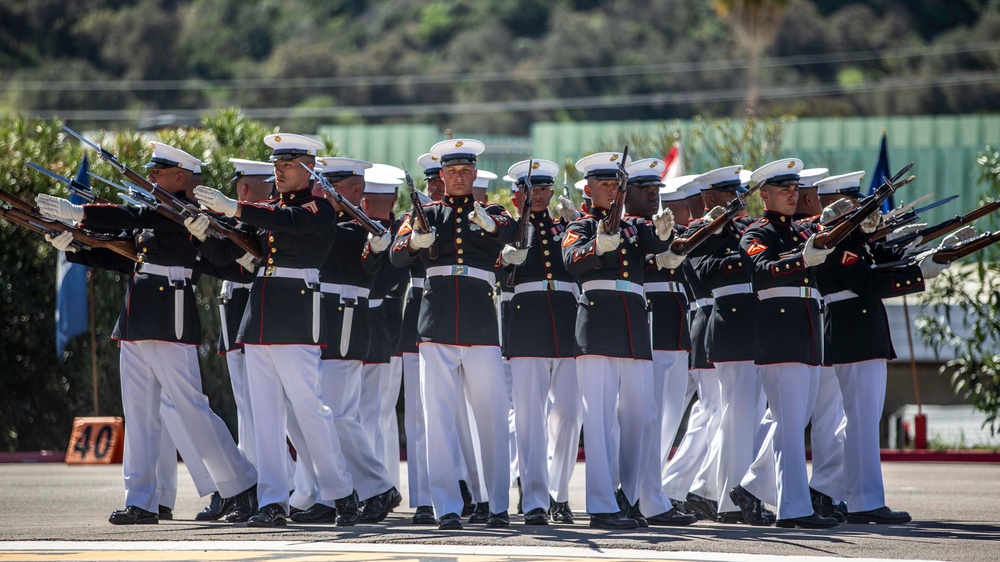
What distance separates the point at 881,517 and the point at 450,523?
2.78m

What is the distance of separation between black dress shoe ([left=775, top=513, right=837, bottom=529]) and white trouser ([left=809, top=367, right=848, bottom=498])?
2.62ft

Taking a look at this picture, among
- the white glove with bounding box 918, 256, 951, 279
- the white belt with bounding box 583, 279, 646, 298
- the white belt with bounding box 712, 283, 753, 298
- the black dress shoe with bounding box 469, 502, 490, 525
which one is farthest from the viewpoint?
the white glove with bounding box 918, 256, 951, 279

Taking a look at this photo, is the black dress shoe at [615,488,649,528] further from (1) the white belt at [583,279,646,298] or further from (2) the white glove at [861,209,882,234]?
(2) the white glove at [861,209,882,234]

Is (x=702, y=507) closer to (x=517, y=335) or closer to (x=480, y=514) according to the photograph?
(x=480, y=514)

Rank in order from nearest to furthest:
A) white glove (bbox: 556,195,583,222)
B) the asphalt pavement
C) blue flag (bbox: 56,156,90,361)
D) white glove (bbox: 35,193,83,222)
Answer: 1. the asphalt pavement
2. white glove (bbox: 35,193,83,222)
3. white glove (bbox: 556,195,583,222)
4. blue flag (bbox: 56,156,90,361)

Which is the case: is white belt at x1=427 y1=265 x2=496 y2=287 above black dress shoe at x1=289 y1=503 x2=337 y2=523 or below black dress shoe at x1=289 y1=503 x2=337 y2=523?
above

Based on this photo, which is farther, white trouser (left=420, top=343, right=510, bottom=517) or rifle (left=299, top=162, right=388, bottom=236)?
rifle (left=299, top=162, right=388, bottom=236)

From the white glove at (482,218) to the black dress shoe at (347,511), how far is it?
1909 mm

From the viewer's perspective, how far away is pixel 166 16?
2467 inches

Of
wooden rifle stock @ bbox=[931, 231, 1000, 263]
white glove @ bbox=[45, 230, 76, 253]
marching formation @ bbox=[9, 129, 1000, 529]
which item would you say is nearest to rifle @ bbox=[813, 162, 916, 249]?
marching formation @ bbox=[9, 129, 1000, 529]

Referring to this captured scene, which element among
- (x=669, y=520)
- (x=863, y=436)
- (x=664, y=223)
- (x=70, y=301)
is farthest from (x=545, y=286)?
(x=70, y=301)

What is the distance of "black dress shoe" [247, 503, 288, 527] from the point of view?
8609mm

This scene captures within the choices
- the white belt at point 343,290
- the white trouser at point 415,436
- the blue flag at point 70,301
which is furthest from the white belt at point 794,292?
the blue flag at point 70,301

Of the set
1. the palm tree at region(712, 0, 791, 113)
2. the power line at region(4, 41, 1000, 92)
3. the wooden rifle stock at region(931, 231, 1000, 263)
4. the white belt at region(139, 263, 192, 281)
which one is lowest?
the white belt at region(139, 263, 192, 281)
